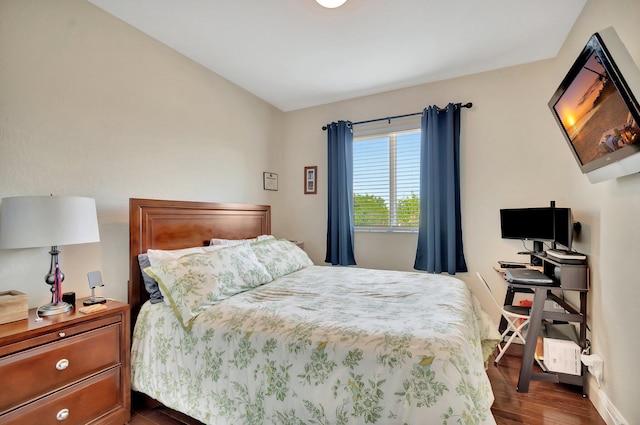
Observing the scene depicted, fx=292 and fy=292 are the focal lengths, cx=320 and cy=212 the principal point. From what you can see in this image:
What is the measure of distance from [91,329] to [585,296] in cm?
316

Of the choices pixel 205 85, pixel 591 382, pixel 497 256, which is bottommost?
pixel 591 382

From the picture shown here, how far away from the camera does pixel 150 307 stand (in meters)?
1.91

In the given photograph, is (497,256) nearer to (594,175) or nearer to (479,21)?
(594,175)

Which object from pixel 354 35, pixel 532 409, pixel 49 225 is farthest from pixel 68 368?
pixel 354 35

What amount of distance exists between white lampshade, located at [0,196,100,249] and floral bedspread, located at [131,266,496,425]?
2.24ft

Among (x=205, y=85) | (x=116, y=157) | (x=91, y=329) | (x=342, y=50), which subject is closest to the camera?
(x=91, y=329)

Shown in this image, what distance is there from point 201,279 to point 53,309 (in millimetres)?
754

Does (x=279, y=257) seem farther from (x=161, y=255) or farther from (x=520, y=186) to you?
(x=520, y=186)

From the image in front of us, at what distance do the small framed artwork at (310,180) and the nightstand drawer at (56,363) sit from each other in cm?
257

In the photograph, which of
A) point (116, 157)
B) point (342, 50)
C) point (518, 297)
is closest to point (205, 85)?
point (116, 157)

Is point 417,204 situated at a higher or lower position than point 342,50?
Answer: lower

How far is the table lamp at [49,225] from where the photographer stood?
1442 millimetres

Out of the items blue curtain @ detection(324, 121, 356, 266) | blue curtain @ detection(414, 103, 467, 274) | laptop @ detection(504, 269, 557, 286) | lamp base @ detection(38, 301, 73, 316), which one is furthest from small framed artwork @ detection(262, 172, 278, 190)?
laptop @ detection(504, 269, 557, 286)

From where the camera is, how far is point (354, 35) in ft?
7.75
